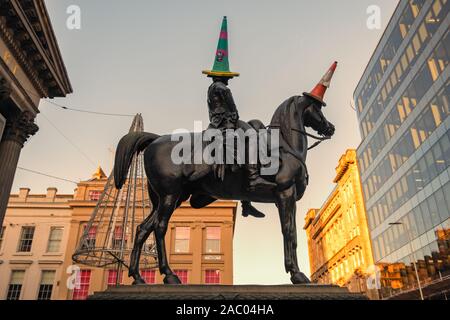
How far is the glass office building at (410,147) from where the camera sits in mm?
30156

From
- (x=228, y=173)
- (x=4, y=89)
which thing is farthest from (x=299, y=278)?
(x=4, y=89)

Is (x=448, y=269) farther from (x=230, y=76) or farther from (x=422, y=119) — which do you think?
(x=230, y=76)

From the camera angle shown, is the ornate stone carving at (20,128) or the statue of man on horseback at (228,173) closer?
A: the statue of man on horseback at (228,173)

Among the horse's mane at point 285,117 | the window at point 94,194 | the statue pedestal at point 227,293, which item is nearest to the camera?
the statue pedestal at point 227,293

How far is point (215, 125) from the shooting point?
6113mm

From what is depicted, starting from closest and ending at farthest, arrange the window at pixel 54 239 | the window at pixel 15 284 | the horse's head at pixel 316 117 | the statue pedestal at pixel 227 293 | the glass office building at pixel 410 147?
the statue pedestal at pixel 227 293, the horse's head at pixel 316 117, the glass office building at pixel 410 147, the window at pixel 15 284, the window at pixel 54 239

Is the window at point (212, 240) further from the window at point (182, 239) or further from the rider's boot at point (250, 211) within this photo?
the rider's boot at point (250, 211)

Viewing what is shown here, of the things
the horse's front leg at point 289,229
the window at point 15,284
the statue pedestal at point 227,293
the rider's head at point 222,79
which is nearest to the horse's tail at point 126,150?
the rider's head at point 222,79

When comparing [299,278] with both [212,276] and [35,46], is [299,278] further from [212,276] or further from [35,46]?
[212,276]

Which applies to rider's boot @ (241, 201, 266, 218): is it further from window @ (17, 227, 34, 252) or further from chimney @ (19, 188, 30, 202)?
chimney @ (19, 188, 30, 202)

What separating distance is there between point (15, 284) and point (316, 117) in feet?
138

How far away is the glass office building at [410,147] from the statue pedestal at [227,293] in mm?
29543

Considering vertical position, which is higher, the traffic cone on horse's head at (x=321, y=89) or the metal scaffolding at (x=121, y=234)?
the metal scaffolding at (x=121, y=234)
